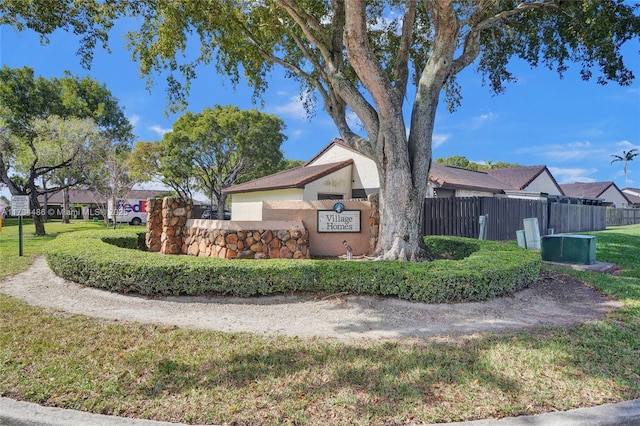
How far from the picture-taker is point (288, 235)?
30.1 ft

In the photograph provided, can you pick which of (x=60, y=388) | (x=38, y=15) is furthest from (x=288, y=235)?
(x=38, y=15)

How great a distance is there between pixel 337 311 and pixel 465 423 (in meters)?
2.86

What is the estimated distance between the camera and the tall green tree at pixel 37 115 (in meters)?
18.9

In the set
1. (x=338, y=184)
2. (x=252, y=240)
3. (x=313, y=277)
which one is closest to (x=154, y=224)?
(x=252, y=240)

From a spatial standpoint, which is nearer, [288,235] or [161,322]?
[161,322]

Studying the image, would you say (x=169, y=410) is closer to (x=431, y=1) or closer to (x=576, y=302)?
(x=576, y=302)

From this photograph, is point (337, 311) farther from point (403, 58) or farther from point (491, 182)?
point (491, 182)

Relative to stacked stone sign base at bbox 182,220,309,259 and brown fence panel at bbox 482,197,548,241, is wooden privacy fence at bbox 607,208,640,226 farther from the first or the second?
stacked stone sign base at bbox 182,220,309,259

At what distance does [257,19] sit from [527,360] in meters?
11.1

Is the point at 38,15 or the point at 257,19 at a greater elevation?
the point at 257,19

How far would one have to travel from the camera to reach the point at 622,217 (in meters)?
34.2

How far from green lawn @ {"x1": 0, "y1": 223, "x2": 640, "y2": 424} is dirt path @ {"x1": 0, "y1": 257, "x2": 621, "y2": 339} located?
376 mm

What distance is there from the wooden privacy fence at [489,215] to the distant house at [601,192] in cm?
2757

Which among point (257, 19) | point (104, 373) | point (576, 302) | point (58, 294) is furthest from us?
point (257, 19)
